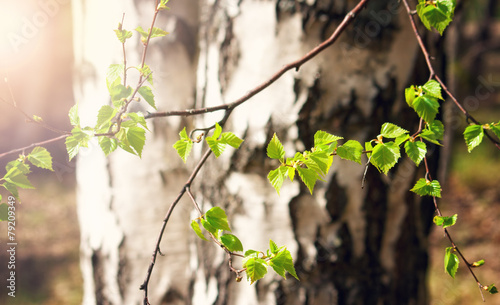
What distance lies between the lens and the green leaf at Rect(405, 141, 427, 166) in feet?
1.92

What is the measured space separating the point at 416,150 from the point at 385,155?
52 millimetres

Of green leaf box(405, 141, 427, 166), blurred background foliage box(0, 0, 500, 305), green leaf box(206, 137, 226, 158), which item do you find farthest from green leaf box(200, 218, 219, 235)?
blurred background foliage box(0, 0, 500, 305)

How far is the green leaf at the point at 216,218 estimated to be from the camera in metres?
0.61

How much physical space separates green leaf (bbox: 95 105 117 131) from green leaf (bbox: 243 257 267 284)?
31 cm

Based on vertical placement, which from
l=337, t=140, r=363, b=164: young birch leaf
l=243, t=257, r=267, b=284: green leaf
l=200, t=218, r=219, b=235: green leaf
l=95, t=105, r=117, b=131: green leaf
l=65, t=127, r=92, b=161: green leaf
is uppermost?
l=95, t=105, r=117, b=131: green leaf

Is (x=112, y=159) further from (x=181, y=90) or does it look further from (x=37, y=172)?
(x=37, y=172)

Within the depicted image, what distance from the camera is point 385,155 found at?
1.91 ft

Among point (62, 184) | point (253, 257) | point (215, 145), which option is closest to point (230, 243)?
point (253, 257)

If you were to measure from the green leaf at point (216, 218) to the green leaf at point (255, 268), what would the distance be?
60 mm

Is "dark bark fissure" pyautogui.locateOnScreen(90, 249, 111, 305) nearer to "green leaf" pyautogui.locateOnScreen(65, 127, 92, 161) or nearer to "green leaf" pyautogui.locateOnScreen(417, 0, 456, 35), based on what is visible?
"green leaf" pyautogui.locateOnScreen(65, 127, 92, 161)

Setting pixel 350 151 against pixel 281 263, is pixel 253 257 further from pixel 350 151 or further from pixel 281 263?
pixel 350 151

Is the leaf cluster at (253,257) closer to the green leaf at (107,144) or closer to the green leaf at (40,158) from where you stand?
the green leaf at (107,144)

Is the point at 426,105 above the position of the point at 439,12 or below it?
below

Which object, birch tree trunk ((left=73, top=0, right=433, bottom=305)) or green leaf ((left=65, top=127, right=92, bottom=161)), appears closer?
green leaf ((left=65, top=127, right=92, bottom=161))
